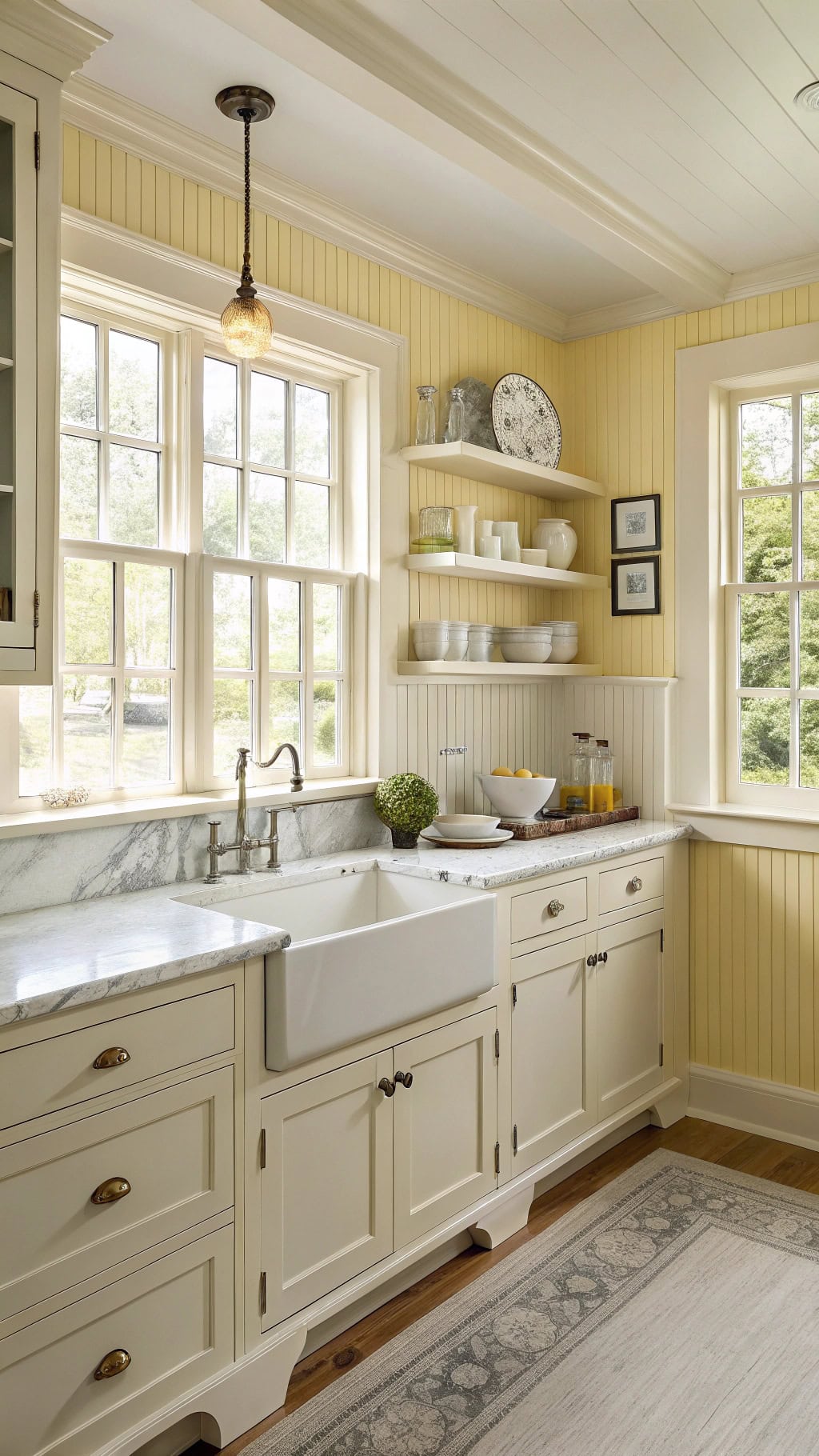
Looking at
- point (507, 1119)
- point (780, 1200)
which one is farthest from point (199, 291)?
point (780, 1200)

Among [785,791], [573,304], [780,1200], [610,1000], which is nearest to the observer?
[780,1200]

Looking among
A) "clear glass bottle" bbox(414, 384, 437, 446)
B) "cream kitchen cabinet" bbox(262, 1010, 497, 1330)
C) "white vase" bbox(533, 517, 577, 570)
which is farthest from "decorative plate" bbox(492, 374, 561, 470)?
"cream kitchen cabinet" bbox(262, 1010, 497, 1330)

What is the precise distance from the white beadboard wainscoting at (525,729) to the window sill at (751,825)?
0.14 m

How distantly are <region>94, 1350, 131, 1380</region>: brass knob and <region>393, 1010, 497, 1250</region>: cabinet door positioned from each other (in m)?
0.71

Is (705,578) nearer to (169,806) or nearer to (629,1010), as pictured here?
(629,1010)

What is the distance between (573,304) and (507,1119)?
108 inches

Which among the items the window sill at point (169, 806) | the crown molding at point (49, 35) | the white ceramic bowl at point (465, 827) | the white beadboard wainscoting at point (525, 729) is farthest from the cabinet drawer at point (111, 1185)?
the crown molding at point (49, 35)

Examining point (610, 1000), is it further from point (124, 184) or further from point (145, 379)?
point (124, 184)

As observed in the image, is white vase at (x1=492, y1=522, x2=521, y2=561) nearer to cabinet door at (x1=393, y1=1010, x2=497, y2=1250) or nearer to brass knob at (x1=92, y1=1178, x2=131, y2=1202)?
cabinet door at (x1=393, y1=1010, x2=497, y2=1250)

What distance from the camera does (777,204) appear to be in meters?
2.80

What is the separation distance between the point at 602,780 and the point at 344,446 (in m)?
1.42

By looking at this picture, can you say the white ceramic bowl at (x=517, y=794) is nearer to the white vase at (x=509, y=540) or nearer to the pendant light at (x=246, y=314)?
the white vase at (x=509, y=540)

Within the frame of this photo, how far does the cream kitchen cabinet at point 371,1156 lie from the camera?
1.96 metres

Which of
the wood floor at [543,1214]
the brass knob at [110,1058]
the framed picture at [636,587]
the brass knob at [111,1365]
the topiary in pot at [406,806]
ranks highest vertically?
the framed picture at [636,587]
